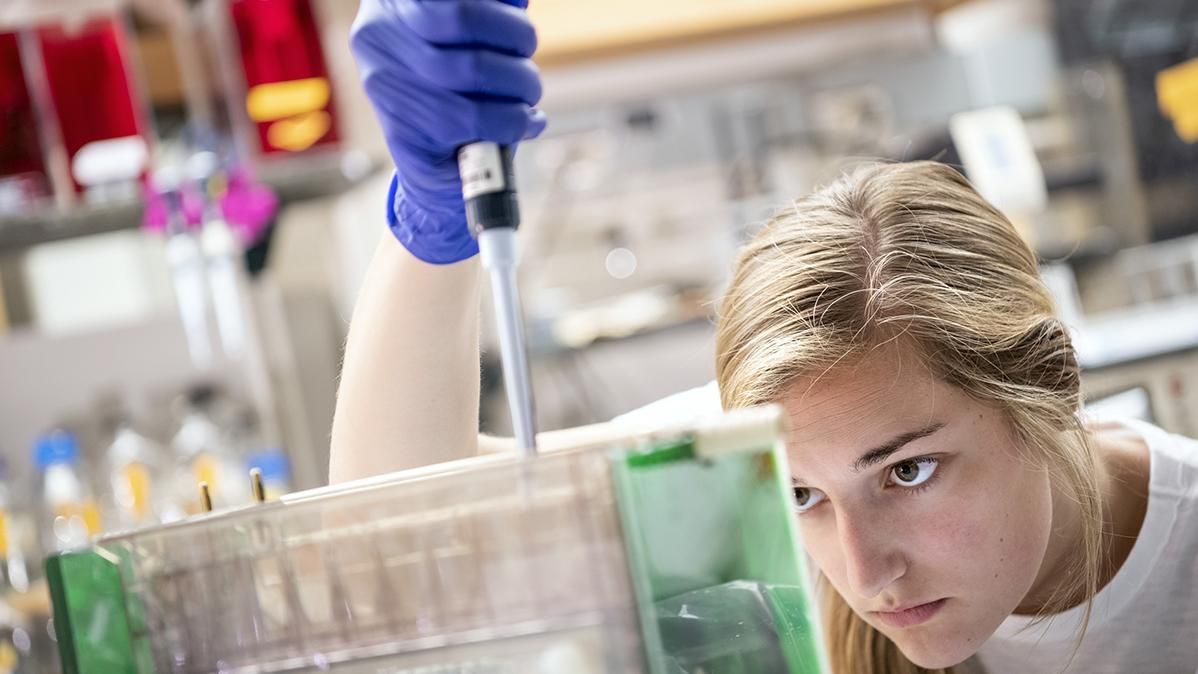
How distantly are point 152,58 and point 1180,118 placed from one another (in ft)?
9.28

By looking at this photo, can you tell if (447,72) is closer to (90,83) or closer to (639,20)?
(90,83)

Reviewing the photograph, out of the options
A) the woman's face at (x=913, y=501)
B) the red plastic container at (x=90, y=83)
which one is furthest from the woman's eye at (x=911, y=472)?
the red plastic container at (x=90, y=83)

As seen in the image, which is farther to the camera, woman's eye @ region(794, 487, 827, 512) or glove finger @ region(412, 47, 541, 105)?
woman's eye @ region(794, 487, 827, 512)

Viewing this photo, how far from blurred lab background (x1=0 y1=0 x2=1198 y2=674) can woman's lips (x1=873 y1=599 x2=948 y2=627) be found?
716mm

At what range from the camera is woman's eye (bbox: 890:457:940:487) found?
0.82 meters

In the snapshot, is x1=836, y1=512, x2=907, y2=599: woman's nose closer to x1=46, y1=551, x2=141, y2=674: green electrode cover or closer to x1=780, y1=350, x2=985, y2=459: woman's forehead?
x1=780, y1=350, x2=985, y2=459: woman's forehead

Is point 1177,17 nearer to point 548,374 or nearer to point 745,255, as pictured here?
point 548,374

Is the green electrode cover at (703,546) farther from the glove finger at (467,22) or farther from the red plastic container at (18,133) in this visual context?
the red plastic container at (18,133)

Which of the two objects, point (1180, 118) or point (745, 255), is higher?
point (1180, 118)

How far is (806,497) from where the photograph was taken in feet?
2.73

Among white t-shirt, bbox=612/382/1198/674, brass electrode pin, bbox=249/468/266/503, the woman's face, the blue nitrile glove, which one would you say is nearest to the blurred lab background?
white t-shirt, bbox=612/382/1198/674

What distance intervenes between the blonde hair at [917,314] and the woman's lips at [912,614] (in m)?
0.16

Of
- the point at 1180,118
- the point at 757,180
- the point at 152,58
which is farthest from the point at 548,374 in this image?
the point at 1180,118

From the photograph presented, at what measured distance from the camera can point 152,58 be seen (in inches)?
115
